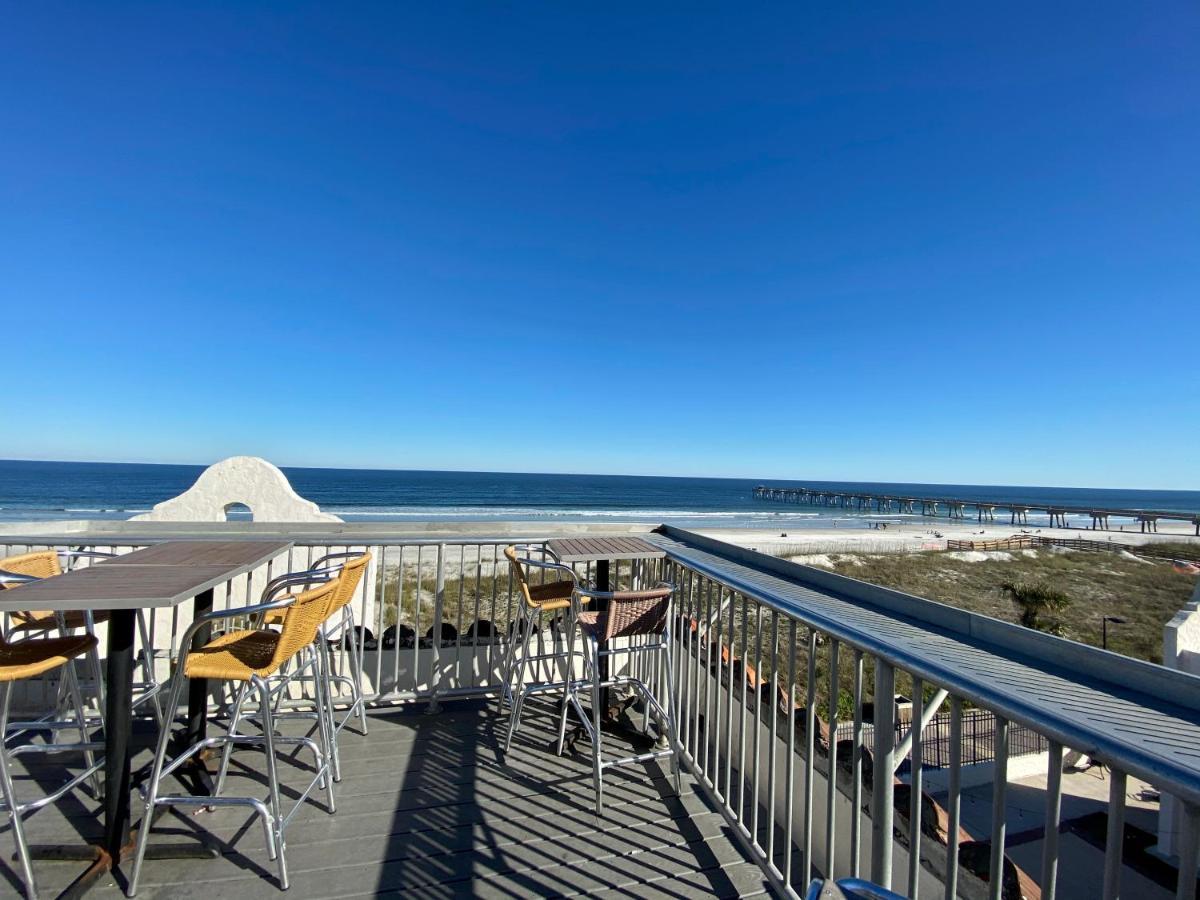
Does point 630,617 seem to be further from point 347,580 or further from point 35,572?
point 35,572

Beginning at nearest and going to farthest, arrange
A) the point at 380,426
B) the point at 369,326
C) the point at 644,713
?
1. the point at 644,713
2. the point at 369,326
3. the point at 380,426

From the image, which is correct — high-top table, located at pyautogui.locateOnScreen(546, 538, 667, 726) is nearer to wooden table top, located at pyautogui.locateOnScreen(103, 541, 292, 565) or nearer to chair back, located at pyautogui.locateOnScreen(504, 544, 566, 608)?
chair back, located at pyautogui.locateOnScreen(504, 544, 566, 608)

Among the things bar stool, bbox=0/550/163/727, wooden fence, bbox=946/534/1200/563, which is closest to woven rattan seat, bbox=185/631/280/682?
bar stool, bbox=0/550/163/727

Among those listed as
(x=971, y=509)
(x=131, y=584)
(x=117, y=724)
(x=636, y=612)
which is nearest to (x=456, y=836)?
(x=636, y=612)

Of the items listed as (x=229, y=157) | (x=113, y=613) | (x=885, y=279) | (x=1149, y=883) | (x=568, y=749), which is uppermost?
(x=885, y=279)

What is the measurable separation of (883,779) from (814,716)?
0.40 meters

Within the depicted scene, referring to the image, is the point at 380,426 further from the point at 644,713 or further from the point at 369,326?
the point at 644,713

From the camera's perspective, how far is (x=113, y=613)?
5.64ft

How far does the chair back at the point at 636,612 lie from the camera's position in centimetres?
233

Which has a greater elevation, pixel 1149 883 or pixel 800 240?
pixel 800 240

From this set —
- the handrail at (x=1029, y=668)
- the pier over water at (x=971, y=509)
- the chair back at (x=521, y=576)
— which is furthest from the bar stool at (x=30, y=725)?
the pier over water at (x=971, y=509)

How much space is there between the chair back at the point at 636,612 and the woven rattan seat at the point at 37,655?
2020 mm

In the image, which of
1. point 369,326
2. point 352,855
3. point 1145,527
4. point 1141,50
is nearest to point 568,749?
point 352,855

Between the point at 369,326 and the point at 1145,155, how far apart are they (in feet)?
56.9
